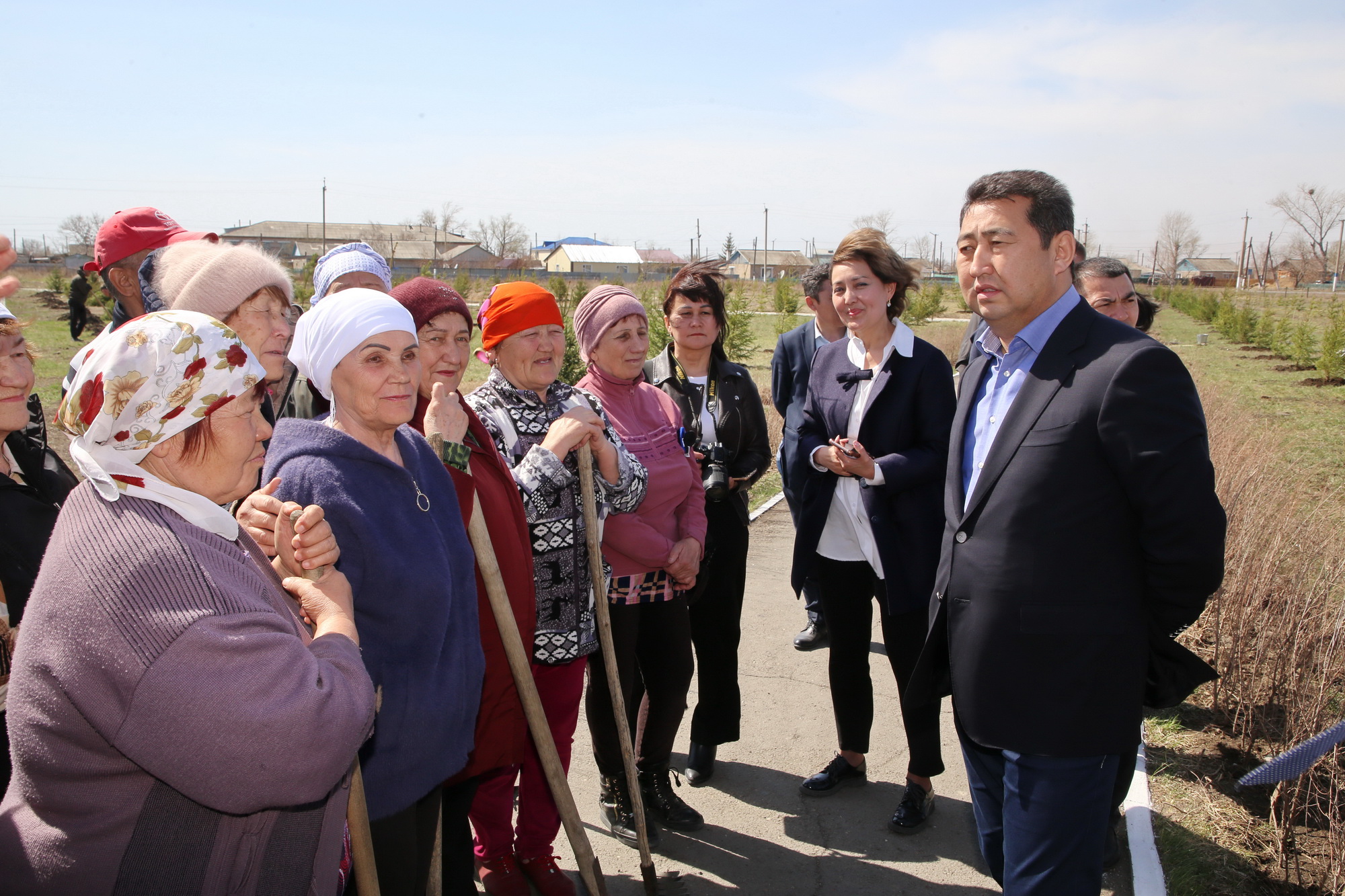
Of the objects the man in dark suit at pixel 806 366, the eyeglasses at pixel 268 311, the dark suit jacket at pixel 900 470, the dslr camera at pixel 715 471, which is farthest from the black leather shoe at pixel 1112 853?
the eyeglasses at pixel 268 311

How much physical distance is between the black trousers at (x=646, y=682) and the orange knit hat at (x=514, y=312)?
1132 mm

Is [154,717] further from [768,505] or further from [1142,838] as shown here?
[768,505]

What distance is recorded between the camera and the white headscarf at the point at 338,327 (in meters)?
2.24

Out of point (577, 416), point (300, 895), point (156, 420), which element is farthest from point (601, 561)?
point (156, 420)

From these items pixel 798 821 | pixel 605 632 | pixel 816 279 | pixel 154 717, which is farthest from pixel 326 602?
pixel 816 279

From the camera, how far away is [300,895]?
1.68 metres

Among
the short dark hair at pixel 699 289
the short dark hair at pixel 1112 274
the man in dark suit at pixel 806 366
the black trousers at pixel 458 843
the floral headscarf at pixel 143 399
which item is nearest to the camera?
the floral headscarf at pixel 143 399

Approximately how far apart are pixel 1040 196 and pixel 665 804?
8.77ft

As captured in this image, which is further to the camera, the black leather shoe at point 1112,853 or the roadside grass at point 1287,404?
the roadside grass at point 1287,404

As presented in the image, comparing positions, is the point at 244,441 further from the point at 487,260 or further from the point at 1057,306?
the point at 487,260

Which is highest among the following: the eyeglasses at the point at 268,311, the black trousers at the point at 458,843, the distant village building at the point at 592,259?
the distant village building at the point at 592,259

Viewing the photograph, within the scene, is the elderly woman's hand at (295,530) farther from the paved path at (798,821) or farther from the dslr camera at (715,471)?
the dslr camera at (715,471)

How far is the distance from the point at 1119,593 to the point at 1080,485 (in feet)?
1.02

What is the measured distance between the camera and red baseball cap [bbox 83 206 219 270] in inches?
120
